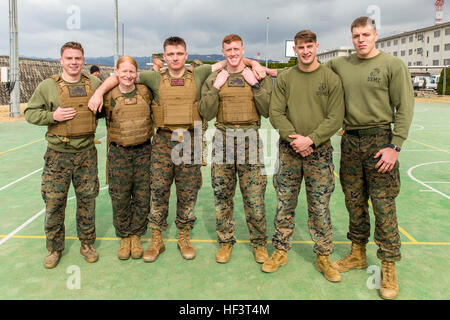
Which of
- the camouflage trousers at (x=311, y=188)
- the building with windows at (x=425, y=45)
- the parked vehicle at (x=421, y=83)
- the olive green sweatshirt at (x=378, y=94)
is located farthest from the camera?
the building with windows at (x=425, y=45)

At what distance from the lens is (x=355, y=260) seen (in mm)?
3693

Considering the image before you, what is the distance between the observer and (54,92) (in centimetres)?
357

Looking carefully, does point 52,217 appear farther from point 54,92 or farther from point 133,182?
point 54,92

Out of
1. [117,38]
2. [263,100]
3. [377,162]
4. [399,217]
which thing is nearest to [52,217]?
[263,100]

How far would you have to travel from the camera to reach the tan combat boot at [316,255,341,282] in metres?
3.41

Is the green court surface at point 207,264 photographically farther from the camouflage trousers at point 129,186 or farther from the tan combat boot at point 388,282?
the camouflage trousers at point 129,186

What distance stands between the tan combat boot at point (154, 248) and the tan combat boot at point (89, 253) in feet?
1.81

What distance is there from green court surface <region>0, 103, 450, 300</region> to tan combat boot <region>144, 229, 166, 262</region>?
2.8 inches

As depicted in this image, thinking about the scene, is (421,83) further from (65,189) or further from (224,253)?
(65,189)

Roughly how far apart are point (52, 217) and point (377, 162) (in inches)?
130

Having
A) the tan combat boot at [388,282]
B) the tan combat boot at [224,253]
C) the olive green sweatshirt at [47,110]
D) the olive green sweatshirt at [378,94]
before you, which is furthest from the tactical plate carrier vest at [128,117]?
the tan combat boot at [388,282]

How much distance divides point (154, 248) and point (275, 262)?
1.36 meters

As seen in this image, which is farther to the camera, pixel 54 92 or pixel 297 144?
pixel 54 92

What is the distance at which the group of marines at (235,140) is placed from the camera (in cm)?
323
